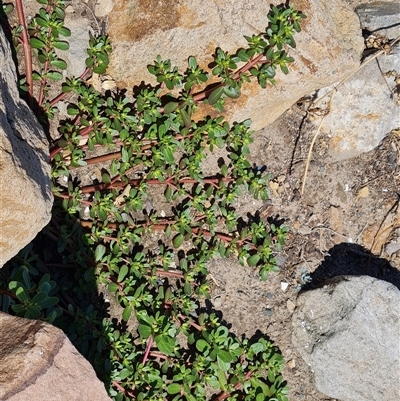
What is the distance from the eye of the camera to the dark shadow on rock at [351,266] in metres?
4.38

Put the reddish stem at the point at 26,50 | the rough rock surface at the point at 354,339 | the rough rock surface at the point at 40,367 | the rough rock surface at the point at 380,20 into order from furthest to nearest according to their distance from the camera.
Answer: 1. the rough rock surface at the point at 380,20
2. the rough rock surface at the point at 354,339
3. the reddish stem at the point at 26,50
4. the rough rock surface at the point at 40,367

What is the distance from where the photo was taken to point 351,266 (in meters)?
4.51

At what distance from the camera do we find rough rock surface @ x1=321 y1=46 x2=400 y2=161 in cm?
466

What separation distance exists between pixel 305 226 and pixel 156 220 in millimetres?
1106

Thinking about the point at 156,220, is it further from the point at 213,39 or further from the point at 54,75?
the point at 213,39

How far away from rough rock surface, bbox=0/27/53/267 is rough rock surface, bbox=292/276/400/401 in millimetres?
1876

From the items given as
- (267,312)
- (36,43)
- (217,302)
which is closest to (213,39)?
(36,43)

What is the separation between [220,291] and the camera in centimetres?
413

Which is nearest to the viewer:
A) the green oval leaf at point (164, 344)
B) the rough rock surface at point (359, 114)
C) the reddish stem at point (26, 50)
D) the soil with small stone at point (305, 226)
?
the green oval leaf at point (164, 344)

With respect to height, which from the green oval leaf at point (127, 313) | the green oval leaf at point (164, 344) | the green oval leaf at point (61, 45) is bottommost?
the green oval leaf at point (164, 344)

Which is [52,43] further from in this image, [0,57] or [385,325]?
[385,325]

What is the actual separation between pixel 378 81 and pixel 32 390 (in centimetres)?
338

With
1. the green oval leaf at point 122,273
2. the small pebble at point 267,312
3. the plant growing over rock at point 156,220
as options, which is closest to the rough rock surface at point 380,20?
the plant growing over rock at point 156,220

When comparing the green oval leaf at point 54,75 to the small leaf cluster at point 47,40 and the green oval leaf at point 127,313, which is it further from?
the green oval leaf at point 127,313
